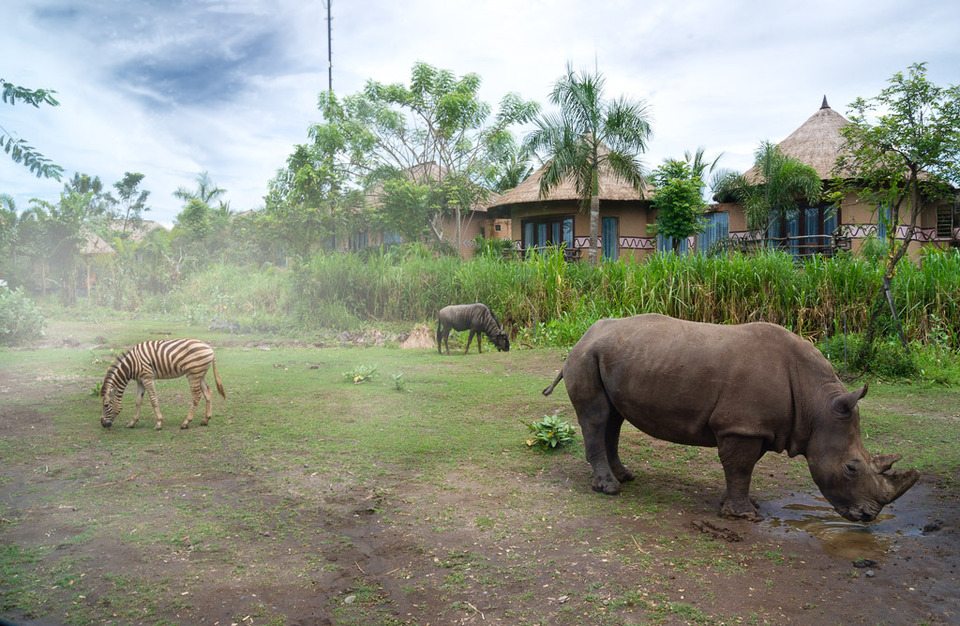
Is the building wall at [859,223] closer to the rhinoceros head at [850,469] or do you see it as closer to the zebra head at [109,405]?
the rhinoceros head at [850,469]

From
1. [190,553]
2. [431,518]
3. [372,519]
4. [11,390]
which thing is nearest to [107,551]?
[190,553]

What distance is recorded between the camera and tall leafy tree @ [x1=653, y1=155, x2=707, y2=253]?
19.3m

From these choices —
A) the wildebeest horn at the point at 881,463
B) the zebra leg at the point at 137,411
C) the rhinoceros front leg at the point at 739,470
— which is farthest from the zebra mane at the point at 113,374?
the wildebeest horn at the point at 881,463

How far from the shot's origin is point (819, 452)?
3801mm

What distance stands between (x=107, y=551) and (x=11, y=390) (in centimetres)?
408

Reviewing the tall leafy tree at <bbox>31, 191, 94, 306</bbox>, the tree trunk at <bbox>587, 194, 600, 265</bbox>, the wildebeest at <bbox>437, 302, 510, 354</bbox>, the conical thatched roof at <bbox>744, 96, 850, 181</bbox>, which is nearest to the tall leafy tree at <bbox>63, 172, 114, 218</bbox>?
the tall leafy tree at <bbox>31, 191, 94, 306</bbox>

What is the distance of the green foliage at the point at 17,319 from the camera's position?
627 centimetres

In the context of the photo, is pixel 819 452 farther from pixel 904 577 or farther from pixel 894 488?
pixel 904 577

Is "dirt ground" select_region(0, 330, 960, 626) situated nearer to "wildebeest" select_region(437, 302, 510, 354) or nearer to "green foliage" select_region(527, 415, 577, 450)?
"green foliage" select_region(527, 415, 577, 450)

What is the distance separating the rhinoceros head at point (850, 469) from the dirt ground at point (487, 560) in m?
0.23

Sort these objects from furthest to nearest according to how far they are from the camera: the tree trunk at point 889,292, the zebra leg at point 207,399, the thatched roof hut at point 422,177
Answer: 1. the thatched roof hut at point 422,177
2. the tree trunk at point 889,292
3. the zebra leg at point 207,399

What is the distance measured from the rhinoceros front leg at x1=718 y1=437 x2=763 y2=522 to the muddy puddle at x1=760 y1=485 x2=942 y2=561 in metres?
0.14

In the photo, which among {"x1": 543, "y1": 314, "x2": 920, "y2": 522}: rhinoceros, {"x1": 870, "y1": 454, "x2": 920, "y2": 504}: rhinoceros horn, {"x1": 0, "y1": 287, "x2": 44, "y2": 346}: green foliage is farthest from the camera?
{"x1": 0, "y1": 287, "x2": 44, "y2": 346}: green foliage

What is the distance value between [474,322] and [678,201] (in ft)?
33.9
